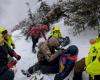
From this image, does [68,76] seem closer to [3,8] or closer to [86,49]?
[86,49]

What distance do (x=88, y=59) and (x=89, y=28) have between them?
17.6 ft

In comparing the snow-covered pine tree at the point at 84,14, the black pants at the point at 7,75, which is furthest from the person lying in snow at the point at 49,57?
the snow-covered pine tree at the point at 84,14

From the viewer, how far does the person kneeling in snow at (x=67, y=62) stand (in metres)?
9.01

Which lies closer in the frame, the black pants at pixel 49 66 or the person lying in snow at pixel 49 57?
the person lying in snow at pixel 49 57

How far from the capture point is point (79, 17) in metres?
12.7

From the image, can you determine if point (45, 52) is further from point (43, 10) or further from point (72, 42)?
point (43, 10)

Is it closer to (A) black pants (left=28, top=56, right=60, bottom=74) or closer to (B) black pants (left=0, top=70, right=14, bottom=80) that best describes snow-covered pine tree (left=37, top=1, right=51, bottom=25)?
(A) black pants (left=28, top=56, right=60, bottom=74)

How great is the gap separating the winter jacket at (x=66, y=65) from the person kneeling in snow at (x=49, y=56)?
48 centimetres

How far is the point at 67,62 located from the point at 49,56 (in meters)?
0.85

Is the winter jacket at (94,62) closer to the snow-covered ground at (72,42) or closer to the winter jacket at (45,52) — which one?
the snow-covered ground at (72,42)

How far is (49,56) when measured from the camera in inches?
385

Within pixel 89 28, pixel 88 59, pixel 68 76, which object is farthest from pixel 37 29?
pixel 88 59

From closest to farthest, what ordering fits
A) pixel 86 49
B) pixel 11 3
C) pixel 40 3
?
pixel 86 49
pixel 40 3
pixel 11 3

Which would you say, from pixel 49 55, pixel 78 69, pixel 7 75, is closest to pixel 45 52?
pixel 49 55
